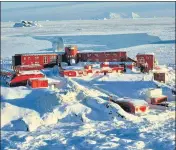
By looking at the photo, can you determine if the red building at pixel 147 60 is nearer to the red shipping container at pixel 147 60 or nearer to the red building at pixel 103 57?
the red shipping container at pixel 147 60

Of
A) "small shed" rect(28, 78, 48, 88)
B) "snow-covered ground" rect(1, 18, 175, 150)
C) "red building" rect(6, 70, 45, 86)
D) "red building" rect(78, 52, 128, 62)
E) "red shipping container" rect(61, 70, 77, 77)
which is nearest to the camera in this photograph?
"snow-covered ground" rect(1, 18, 175, 150)

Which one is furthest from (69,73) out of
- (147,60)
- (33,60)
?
(147,60)

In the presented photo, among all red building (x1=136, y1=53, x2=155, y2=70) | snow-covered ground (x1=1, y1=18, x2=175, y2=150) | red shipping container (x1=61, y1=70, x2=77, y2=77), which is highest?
red building (x1=136, y1=53, x2=155, y2=70)

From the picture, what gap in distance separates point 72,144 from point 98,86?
9.95 feet

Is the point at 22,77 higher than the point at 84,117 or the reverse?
higher

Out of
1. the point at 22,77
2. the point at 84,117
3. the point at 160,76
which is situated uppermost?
the point at 22,77

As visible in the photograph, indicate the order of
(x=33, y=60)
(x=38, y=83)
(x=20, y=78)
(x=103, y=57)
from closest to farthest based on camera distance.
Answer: (x=38, y=83), (x=20, y=78), (x=33, y=60), (x=103, y=57)

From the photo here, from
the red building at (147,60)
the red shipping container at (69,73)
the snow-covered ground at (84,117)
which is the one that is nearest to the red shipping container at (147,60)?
the red building at (147,60)

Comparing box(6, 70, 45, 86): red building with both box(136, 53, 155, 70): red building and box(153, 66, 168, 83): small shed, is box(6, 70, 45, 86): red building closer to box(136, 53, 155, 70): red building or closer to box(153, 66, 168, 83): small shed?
box(153, 66, 168, 83): small shed

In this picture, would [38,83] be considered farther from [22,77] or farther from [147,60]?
[147,60]

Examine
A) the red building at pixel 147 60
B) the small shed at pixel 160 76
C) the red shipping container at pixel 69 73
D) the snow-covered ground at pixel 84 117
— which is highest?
the red building at pixel 147 60

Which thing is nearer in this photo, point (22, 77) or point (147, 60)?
point (22, 77)

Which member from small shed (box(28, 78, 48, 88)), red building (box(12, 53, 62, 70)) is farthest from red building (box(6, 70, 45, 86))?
red building (box(12, 53, 62, 70))

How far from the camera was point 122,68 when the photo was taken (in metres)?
11.0
